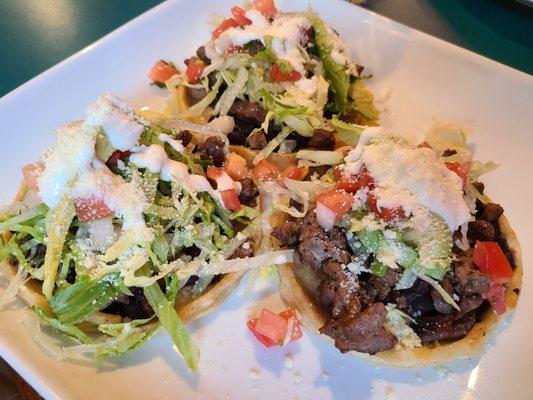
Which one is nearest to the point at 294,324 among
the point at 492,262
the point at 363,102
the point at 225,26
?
the point at 492,262

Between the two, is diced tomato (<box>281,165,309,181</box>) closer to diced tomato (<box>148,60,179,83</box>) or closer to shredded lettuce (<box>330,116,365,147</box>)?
shredded lettuce (<box>330,116,365,147</box>)

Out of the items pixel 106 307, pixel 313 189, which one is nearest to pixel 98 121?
pixel 106 307

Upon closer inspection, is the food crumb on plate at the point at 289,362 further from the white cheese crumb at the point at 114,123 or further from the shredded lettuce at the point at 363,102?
the shredded lettuce at the point at 363,102

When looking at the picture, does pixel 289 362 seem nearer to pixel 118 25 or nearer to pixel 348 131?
pixel 348 131

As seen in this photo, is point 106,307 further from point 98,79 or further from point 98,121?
point 98,79

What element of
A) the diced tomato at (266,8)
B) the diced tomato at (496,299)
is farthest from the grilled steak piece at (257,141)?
the diced tomato at (496,299)

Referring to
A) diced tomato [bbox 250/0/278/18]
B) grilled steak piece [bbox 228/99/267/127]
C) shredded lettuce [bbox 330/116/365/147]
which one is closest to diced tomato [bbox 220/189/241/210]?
grilled steak piece [bbox 228/99/267/127]

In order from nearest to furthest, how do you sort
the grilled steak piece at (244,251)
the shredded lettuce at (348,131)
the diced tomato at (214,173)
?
the grilled steak piece at (244,251) → the diced tomato at (214,173) → the shredded lettuce at (348,131)
